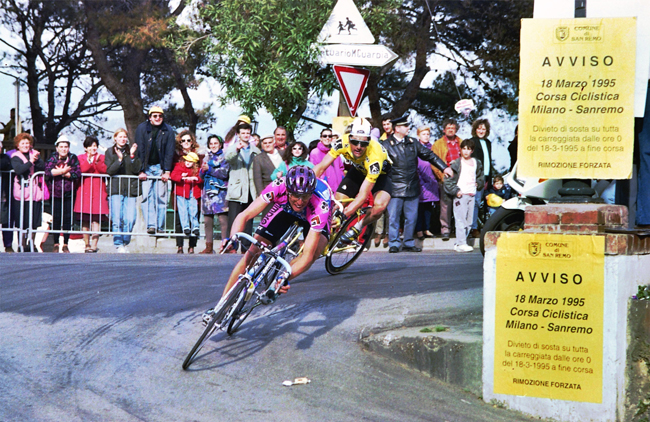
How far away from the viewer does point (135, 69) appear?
21.3m

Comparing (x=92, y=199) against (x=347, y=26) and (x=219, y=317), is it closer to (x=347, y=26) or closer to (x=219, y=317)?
(x=347, y=26)

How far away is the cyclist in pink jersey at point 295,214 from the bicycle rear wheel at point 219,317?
0.37m

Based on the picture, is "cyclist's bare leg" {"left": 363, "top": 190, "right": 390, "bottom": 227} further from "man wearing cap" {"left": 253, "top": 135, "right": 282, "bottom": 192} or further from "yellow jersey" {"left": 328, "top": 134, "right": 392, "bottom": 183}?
"man wearing cap" {"left": 253, "top": 135, "right": 282, "bottom": 192}

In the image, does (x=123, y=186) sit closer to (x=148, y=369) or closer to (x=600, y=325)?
(x=148, y=369)

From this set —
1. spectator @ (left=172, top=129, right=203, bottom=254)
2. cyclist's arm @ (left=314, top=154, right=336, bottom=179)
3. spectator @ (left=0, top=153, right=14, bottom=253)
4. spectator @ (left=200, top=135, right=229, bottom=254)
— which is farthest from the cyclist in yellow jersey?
→ spectator @ (left=0, top=153, right=14, bottom=253)

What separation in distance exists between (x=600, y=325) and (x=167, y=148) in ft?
29.2

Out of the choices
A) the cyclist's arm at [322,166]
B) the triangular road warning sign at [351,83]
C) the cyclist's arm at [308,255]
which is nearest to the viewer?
the cyclist's arm at [308,255]

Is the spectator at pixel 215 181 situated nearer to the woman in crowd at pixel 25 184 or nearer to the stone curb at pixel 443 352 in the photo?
the woman in crowd at pixel 25 184

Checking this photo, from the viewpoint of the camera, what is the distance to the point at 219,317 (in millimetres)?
6738

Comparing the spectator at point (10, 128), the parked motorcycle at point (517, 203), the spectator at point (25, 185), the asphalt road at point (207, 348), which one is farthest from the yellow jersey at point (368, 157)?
the spectator at point (10, 128)

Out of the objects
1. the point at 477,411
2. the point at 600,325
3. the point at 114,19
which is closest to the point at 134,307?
the point at 477,411

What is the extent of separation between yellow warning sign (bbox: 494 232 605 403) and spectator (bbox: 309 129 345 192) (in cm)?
727

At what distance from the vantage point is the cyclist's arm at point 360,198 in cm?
978

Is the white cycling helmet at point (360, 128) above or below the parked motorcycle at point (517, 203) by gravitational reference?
above
